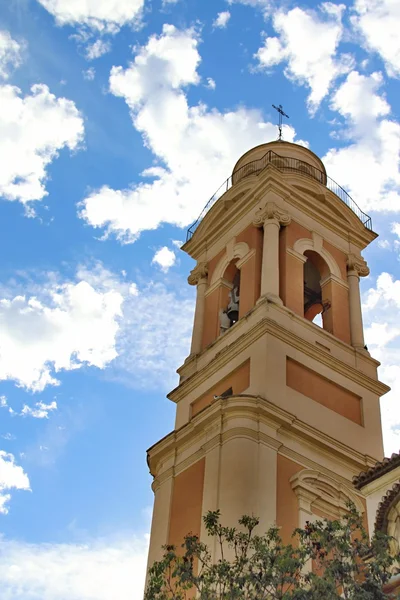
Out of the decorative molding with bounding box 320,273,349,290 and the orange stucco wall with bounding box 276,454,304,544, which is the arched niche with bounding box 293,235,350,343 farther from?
the orange stucco wall with bounding box 276,454,304,544

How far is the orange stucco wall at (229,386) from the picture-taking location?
21328 millimetres

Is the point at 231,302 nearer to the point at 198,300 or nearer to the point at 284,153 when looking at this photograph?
the point at 198,300

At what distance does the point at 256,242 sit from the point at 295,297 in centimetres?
212

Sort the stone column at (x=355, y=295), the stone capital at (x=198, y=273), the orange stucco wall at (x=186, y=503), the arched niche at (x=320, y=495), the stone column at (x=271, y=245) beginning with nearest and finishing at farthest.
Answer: the arched niche at (x=320, y=495) → the orange stucco wall at (x=186, y=503) → the stone column at (x=271, y=245) → the stone column at (x=355, y=295) → the stone capital at (x=198, y=273)

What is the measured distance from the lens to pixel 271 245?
2400 cm

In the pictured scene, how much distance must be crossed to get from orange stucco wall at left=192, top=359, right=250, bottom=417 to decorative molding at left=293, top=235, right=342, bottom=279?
4.58 meters

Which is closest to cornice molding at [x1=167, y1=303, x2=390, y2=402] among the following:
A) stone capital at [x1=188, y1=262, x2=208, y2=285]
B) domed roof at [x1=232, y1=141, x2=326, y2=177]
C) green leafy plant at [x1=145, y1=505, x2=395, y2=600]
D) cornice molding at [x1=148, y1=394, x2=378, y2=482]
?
cornice molding at [x1=148, y1=394, x2=378, y2=482]

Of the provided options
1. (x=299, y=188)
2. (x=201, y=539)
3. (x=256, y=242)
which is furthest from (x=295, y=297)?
(x=201, y=539)

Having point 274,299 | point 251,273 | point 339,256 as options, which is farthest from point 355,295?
point 274,299

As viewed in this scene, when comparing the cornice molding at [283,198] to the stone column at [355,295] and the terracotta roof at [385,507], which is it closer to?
the stone column at [355,295]

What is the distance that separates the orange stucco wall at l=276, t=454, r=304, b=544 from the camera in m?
18.5

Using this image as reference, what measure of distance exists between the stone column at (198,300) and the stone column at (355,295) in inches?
148

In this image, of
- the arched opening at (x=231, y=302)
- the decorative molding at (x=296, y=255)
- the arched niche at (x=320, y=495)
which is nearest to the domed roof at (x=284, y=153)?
the arched opening at (x=231, y=302)

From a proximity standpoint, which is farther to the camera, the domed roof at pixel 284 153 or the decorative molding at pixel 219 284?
the domed roof at pixel 284 153
